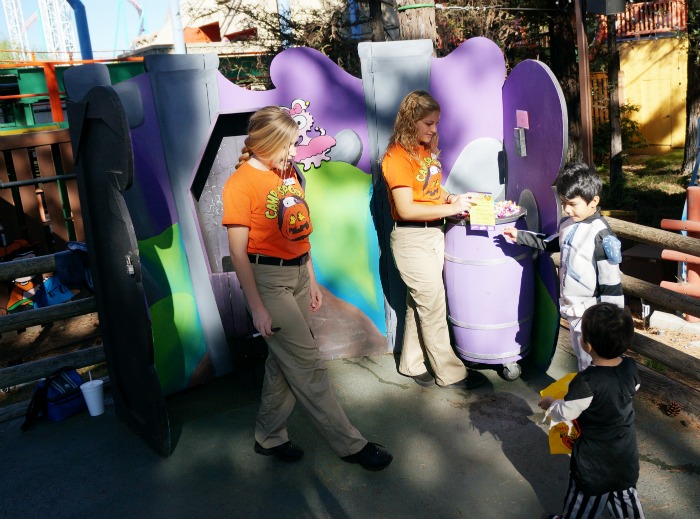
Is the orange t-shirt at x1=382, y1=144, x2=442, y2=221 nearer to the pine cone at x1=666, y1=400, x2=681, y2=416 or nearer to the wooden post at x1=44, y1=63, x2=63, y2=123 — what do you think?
the pine cone at x1=666, y1=400, x2=681, y2=416

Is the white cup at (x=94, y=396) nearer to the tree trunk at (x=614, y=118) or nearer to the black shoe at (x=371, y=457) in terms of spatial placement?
the black shoe at (x=371, y=457)

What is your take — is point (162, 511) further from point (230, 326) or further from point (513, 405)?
point (513, 405)

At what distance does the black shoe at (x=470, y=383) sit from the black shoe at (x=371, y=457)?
0.95 metres

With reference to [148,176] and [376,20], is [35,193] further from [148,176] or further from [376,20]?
[376,20]

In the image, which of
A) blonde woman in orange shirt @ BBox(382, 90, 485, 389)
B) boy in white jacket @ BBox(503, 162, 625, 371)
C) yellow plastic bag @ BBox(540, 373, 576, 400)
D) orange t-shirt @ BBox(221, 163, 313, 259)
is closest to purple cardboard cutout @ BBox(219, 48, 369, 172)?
blonde woman in orange shirt @ BBox(382, 90, 485, 389)

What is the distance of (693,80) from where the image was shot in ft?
39.4

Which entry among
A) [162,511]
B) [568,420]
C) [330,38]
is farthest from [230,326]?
[330,38]

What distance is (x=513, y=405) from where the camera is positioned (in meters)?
4.19

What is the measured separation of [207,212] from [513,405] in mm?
2290

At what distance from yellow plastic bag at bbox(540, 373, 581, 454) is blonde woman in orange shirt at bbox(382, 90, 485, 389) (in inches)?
53.2

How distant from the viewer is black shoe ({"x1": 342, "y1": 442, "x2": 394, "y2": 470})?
11.8 ft

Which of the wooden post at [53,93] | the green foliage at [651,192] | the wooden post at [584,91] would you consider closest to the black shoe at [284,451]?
the wooden post at [584,91]

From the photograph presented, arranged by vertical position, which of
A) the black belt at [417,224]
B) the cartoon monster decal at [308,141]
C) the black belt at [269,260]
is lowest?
the black belt at [417,224]

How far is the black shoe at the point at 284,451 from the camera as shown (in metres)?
3.76
